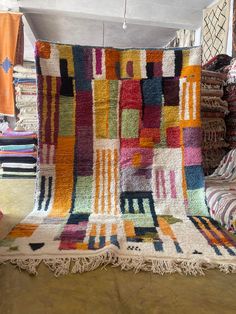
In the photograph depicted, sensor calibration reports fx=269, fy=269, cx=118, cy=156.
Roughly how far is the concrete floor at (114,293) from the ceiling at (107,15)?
3432 millimetres

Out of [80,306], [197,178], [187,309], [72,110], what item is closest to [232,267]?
[187,309]

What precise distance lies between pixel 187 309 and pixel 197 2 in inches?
147

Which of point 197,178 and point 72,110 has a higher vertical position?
point 72,110

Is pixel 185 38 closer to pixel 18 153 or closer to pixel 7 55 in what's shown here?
pixel 7 55

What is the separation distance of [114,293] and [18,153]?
5.50 feet

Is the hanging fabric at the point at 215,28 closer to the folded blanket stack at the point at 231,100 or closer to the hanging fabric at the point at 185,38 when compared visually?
the hanging fabric at the point at 185,38

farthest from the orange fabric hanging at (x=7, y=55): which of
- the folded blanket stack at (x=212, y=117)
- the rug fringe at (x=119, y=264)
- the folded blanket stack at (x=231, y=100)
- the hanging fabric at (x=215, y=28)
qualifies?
the hanging fabric at (x=215, y=28)

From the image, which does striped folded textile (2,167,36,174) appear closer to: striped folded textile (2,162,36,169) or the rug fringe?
striped folded textile (2,162,36,169)

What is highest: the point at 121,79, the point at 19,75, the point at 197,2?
the point at 197,2

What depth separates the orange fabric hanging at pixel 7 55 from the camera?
2.70m

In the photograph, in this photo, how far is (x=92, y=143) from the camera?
1.47m

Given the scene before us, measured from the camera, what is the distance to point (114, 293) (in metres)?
0.74

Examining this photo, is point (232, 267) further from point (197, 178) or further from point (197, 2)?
point (197, 2)

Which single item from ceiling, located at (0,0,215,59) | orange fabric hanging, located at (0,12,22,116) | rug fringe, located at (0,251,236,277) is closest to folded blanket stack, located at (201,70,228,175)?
rug fringe, located at (0,251,236,277)
